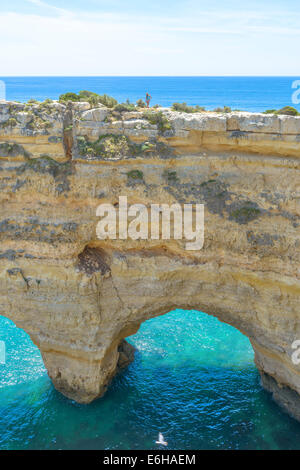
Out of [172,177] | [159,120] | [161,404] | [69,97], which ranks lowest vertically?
[161,404]

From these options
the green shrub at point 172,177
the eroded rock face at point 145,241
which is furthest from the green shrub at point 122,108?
the green shrub at point 172,177

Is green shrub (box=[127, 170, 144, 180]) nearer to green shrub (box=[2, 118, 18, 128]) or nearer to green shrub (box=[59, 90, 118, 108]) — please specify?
green shrub (box=[59, 90, 118, 108])

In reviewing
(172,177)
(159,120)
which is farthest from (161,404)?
(159,120)

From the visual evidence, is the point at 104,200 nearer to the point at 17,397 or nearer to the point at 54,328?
the point at 54,328

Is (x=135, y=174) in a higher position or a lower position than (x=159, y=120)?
lower

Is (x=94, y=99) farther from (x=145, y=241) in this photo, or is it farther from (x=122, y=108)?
(x=145, y=241)

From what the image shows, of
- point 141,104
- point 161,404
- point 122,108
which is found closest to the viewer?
point 122,108
